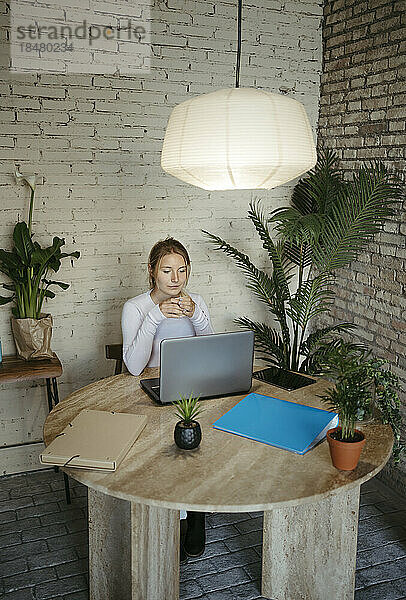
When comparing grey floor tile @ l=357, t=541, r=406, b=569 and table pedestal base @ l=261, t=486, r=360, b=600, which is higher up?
table pedestal base @ l=261, t=486, r=360, b=600

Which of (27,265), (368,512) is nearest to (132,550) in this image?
(368,512)

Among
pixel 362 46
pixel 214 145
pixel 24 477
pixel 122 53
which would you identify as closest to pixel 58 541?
pixel 24 477

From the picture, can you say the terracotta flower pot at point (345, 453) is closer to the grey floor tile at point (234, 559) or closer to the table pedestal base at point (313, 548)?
the table pedestal base at point (313, 548)

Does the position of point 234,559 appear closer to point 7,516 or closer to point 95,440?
point 95,440

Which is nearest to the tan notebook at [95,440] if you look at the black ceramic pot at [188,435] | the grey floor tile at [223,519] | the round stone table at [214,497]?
the round stone table at [214,497]

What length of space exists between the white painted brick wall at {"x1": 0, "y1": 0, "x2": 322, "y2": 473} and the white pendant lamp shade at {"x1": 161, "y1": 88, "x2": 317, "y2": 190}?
1499mm

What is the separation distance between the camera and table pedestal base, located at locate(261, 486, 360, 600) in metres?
2.17

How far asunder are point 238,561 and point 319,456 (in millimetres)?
966

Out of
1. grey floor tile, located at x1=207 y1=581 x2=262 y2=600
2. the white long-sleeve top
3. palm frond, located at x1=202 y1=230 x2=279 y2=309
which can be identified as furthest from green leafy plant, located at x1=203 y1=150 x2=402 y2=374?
grey floor tile, located at x1=207 y1=581 x2=262 y2=600

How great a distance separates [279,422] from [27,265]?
1637 millimetres

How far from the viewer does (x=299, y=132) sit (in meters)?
1.96

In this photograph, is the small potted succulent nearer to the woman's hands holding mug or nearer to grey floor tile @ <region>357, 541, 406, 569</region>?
the woman's hands holding mug

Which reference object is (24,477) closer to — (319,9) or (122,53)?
(122,53)

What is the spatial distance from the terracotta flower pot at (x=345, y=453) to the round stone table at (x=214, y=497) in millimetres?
29
